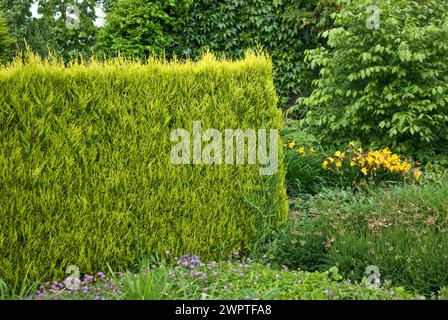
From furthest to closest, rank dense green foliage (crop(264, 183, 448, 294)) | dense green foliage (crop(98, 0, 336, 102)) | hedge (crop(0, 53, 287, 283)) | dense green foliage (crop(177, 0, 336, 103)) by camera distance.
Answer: dense green foliage (crop(177, 0, 336, 103))
dense green foliage (crop(98, 0, 336, 102))
dense green foliage (crop(264, 183, 448, 294))
hedge (crop(0, 53, 287, 283))

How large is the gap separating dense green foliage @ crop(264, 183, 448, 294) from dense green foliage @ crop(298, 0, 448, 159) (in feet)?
6.72

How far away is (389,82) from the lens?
8.72 meters

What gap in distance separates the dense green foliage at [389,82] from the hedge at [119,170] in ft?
9.55

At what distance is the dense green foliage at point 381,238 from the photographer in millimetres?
5012

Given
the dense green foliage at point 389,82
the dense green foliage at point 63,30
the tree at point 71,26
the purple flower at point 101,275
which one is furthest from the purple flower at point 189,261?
the tree at point 71,26

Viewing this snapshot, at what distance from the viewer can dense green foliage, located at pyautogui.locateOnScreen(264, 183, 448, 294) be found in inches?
197

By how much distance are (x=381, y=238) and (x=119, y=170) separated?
8.93 feet

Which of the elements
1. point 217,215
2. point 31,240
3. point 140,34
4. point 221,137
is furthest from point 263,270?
point 140,34

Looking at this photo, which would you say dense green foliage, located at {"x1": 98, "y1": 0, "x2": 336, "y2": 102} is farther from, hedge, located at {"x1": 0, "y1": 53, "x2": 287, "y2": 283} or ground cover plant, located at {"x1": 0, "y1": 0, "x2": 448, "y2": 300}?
hedge, located at {"x1": 0, "y1": 53, "x2": 287, "y2": 283}

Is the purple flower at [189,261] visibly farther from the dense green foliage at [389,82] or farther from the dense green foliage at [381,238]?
the dense green foliage at [389,82]

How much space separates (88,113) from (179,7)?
6.90 meters

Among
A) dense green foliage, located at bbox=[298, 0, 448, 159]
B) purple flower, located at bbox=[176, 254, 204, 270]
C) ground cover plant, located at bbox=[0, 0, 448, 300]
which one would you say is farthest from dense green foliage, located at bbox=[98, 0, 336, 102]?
purple flower, located at bbox=[176, 254, 204, 270]

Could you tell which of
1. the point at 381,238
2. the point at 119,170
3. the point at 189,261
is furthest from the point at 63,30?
the point at 381,238

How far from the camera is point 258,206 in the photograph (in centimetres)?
605
